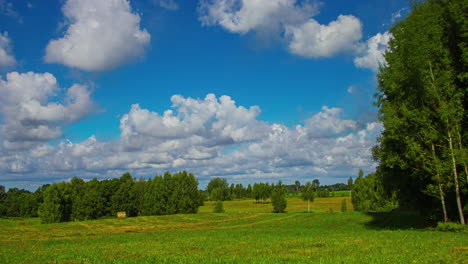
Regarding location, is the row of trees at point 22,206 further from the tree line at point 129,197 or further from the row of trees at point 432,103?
the row of trees at point 432,103

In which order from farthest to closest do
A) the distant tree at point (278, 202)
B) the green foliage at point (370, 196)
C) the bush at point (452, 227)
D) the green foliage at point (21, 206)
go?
the green foliage at point (21, 206) → the distant tree at point (278, 202) → the green foliage at point (370, 196) → the bush at point (452, 227)

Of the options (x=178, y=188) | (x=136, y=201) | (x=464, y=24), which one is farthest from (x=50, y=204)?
(x=464, y=24)

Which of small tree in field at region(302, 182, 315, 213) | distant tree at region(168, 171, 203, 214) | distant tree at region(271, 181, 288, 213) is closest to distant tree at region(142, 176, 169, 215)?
distant tree at region(168, 171, 203, 214)

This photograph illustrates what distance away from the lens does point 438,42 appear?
84.4ft

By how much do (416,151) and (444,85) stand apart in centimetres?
565

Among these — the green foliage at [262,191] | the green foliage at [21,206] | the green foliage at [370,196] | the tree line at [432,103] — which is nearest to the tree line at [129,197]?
the green foliage at [370,196]

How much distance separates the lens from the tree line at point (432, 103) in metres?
24.1

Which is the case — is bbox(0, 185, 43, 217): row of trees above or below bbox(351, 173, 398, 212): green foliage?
below

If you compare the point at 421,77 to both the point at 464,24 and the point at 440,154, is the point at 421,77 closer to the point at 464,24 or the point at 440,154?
the point at 464,24

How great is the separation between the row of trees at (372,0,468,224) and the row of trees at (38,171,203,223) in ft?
285

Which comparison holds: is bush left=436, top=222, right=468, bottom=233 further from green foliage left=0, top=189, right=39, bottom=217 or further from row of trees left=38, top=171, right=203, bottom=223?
green foliage left=0, top=189, right=39, bottom=217

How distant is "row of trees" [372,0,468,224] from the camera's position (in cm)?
2412

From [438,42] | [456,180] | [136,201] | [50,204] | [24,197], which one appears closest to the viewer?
[456,180]

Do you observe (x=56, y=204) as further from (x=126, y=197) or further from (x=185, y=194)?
(x=185, y=194)
